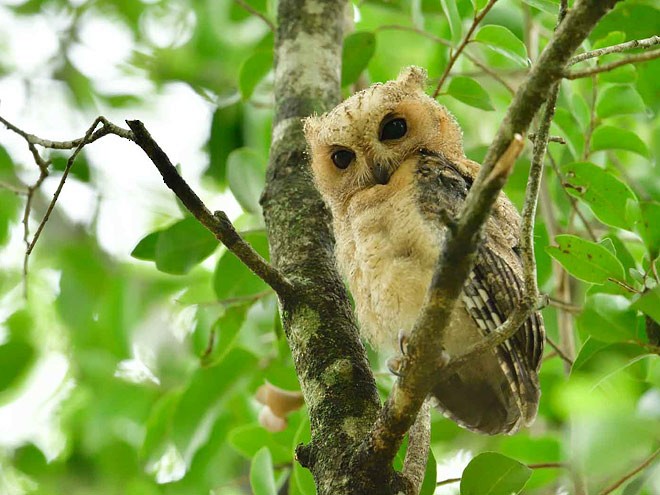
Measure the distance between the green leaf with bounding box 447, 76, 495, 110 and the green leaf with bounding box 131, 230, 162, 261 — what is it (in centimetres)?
108

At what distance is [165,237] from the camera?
275 cm

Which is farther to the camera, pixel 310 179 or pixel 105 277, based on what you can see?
pixel 105 277

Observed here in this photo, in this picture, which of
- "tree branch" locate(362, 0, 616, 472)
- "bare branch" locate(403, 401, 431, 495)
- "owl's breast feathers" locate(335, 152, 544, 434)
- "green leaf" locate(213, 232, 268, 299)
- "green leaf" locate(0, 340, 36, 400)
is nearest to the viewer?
"tree branch" locate(362, 0, 616, 472)

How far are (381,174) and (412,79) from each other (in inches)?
16.8

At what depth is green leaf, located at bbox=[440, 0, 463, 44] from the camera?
245cm

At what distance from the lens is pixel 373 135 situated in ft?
9.12

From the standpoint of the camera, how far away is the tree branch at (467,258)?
1.43 metres

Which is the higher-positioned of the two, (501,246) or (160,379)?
(501,246)

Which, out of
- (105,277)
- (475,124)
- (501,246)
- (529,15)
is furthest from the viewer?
(475,124)

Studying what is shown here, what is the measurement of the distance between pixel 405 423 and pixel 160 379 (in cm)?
243

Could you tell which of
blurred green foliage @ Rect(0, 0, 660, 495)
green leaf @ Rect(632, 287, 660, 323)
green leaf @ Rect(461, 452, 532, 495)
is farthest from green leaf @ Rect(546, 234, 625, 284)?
green leaf @ Rect(461, 452, 532, 495)

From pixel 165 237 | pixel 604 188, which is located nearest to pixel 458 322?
pixel 604 188

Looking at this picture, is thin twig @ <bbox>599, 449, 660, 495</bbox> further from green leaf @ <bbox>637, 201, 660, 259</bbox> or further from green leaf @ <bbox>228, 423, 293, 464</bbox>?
green leaf @ <bbox>228, 423, 293, 464</bbox>

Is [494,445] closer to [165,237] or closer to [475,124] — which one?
[165,237]
